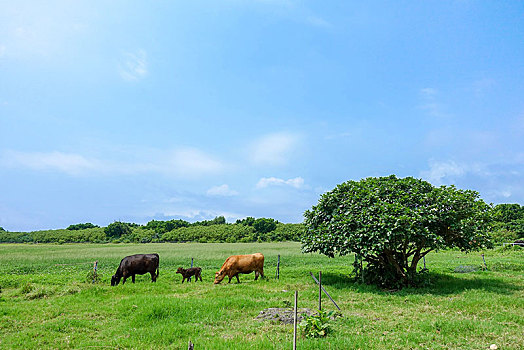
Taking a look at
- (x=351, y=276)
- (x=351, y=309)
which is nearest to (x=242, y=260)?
(x=351, y=276)

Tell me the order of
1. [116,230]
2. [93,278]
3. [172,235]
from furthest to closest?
[116,230] < [172,235] < [93,278]

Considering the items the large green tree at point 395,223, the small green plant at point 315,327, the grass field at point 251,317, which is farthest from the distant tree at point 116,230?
the small green plant at point 315,327

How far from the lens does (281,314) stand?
32.1 feet

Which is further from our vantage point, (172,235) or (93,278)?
(172,235)

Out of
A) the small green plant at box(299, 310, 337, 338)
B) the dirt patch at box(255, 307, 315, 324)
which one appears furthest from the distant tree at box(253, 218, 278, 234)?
the small green plant at box(299, 310, 337, 338)

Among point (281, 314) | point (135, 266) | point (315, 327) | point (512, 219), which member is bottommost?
point (281, 314)

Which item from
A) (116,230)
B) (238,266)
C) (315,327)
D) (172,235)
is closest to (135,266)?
(238,266)

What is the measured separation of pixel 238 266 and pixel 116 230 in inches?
3823

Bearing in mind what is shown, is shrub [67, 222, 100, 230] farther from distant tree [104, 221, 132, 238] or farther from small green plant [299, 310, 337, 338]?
small green plant [299, 310, 337, 338]

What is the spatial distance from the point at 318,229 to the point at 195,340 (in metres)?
9.50

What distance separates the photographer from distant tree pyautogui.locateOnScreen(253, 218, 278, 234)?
10156 cm

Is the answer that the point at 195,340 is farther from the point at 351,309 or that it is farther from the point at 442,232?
the point at 442,232

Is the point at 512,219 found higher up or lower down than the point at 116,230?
higher up

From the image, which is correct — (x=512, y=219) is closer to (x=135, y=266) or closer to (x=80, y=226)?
(x=135, y=266)
